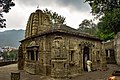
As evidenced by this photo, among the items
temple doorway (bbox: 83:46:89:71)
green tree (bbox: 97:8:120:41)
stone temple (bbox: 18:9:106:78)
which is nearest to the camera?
stone temple (bbox: 18:9:106:78)

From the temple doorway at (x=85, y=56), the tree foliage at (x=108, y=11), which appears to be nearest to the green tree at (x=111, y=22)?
the tree foliage at (x=108, y=11)

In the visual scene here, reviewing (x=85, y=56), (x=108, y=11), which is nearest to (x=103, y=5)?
(x=108, y=11)

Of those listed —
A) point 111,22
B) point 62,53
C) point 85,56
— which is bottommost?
point 85,56

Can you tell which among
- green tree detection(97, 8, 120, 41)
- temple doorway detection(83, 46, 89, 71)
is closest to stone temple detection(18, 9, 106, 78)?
temple doorway detection(83, 46, 89, 71)

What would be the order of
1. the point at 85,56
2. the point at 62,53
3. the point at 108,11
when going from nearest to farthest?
the point at 62,53 → the point at 85,56 → the point at 108,11

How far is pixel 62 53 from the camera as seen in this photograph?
18.9 metres

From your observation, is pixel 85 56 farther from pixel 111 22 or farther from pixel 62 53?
pixel 111 22

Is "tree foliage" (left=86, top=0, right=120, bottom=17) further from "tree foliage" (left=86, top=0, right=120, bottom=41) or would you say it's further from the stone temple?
the stone temple

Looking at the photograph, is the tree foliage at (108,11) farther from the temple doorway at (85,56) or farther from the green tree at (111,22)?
the temple doorway at (85,56)

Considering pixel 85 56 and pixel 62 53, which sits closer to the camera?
pixel 62 53

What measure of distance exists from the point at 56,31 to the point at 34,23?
9.47m

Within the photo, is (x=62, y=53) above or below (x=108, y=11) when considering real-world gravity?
below

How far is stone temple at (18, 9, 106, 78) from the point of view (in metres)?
18.8

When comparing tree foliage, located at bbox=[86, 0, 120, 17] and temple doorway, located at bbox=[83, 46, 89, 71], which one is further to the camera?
tree foliage, located at bbox=[86, 0, 120, 17]
